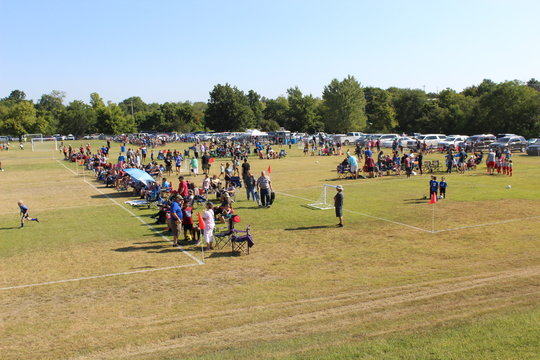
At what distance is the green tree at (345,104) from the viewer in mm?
88438

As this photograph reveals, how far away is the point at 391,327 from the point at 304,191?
1666cm

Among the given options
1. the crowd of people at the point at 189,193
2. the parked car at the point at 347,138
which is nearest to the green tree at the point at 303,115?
the parked car at the point at 347,138

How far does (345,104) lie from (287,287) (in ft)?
265

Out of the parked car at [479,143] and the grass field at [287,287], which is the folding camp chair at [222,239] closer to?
the grass field at [287,287]

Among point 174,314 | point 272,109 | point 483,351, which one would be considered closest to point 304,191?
point 174,314

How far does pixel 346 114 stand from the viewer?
8888 cm

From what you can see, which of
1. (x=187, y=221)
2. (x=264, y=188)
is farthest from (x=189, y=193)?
(x=187, y=221)

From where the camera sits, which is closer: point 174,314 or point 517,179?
point 174,314

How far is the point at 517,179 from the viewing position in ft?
91.3

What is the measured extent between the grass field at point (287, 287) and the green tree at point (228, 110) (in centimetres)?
7968

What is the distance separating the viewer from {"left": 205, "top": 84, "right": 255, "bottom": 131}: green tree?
98438 millimetres

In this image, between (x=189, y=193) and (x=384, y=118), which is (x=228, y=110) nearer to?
(x=384, y=118)

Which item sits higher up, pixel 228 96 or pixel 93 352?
pixel 228 96

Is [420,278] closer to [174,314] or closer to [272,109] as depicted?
[174,314]
